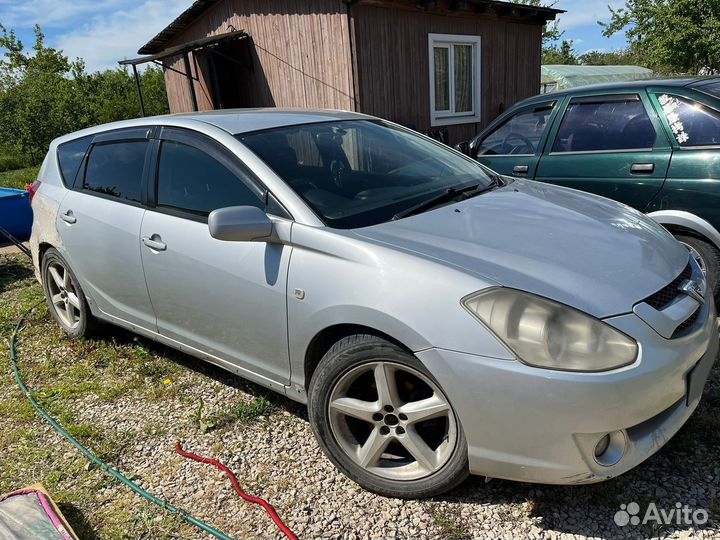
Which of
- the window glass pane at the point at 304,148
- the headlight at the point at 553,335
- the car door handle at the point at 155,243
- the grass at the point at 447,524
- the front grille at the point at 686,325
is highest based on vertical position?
the window glass pane at the point at 304,148

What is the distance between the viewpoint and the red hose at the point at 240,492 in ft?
7.39

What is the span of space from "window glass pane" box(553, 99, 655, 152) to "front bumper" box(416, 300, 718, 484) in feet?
8.11

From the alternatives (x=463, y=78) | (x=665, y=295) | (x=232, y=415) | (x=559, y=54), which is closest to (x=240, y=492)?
(x=232, y=415)

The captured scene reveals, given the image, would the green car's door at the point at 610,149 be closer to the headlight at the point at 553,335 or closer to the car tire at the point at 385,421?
the headlight at the point at 553,335

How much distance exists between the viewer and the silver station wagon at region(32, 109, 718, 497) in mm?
1939

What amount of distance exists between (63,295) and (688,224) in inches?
178

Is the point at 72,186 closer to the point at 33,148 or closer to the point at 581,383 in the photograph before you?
the point at 581,383

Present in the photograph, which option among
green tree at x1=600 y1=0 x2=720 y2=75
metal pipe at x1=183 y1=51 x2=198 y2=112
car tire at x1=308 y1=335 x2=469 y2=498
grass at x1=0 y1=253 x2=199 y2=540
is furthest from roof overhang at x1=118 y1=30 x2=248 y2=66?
green tree at x1=600 y1=0 x2=720 y2=75

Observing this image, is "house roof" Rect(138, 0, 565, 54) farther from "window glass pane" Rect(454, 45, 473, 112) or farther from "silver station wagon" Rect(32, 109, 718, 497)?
"silver station wagon" Rect(32, 109, 718, 497)

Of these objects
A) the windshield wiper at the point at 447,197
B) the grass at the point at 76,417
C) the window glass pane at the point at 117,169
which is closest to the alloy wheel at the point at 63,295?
the grass at the point at 76,417

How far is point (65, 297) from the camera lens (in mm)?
4219

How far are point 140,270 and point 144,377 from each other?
2.82 ft

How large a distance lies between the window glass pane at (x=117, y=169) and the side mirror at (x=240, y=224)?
3.74 feet

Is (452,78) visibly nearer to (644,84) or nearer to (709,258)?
(644,84)
